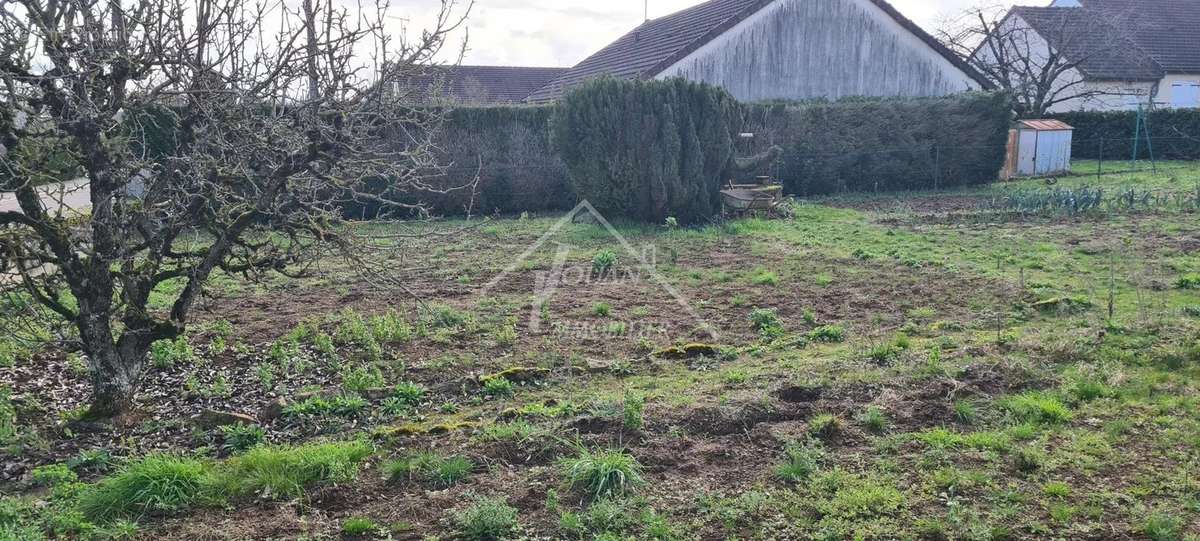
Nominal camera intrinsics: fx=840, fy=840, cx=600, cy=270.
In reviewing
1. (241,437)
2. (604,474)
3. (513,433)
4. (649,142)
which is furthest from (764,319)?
(649,142)

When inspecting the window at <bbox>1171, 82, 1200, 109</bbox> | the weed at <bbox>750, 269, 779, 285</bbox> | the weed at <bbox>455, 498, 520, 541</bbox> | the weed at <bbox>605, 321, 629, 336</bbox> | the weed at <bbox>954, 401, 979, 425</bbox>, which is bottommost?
the weed at <bbox>455, 498, 520, 541</bbox>

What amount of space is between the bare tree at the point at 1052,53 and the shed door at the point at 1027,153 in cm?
564

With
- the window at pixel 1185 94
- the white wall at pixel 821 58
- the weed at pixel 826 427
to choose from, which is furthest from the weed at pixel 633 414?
the window at pixel 1185 94

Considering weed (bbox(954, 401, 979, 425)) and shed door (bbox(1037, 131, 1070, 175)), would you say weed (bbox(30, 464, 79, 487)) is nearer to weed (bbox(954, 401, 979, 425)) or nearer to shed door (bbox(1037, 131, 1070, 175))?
weed (bbox(954, 401, 979, 425))

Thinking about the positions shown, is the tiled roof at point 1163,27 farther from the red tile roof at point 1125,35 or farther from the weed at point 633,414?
the weed at point 633,414

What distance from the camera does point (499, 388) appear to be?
17.5 ft

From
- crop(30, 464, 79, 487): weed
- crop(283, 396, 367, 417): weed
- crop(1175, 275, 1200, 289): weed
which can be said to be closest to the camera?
crop(30, 464, 79, 487): weed

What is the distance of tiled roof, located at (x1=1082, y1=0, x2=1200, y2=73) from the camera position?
2812 centimetres

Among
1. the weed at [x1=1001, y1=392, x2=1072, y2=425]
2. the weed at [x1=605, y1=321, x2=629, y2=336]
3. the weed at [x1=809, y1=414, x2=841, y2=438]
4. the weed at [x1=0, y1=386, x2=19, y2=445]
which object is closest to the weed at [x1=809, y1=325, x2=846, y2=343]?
the weed at [x1=605, y1=321, x2=629, y2=336]

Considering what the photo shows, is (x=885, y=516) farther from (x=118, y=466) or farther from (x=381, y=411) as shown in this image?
(x=118, y=466)

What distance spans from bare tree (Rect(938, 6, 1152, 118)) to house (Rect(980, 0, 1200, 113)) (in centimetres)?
3

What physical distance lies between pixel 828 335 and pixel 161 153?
470 centimetres

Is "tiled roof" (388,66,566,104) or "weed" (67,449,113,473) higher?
"tiled roof" (388,66,566,104)

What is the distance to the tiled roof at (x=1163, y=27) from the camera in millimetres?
28125
